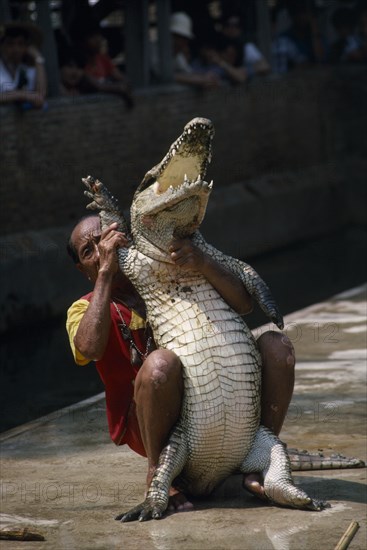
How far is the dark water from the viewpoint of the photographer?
8578 millimetres

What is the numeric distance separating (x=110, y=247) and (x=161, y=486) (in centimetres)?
100

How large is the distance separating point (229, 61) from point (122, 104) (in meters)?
2.71

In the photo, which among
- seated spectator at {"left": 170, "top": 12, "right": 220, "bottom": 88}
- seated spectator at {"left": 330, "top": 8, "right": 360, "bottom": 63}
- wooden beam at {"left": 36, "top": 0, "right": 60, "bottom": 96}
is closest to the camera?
wooden beam at {"left": 36, "top": 0, "right": 60, "bottom": 96}

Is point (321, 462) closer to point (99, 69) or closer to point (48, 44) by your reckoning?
point (48, 44)

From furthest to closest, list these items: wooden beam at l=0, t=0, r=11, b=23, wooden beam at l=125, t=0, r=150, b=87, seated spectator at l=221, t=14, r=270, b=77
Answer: seated spectator at l=221, t=14, r=270, b=77 → wooden beam at l=125, t=0, r=150, b=87 → wooden beam at l=0, t=0, r=11, b=23

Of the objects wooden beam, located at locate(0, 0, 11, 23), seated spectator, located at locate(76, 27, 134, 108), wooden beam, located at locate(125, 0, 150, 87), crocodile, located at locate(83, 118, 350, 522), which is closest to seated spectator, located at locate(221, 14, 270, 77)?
wooden beam, located at locate(125, 0, 150, 87)

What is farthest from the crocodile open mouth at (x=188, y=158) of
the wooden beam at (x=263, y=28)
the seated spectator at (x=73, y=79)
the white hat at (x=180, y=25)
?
the wooden beam at (x=263, y=28)

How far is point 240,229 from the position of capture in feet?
48.6

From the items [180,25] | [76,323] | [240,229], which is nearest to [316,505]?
[76,323]

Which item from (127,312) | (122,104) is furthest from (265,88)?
(127,312)

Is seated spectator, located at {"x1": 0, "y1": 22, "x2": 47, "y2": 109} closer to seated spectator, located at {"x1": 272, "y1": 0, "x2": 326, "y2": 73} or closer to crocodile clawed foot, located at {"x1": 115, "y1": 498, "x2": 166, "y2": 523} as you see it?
seated spectator, located at {"x1": 272, "y1": 0, "x2": 326, "y2": 73}

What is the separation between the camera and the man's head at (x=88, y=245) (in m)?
5.27

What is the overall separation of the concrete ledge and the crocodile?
19.8 ft

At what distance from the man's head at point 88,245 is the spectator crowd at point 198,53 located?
658 centimetres
